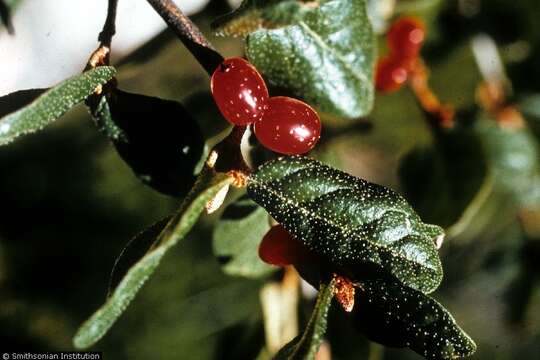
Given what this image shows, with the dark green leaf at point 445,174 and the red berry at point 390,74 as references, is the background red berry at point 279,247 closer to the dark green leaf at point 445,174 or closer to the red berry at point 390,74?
the dark green leaf at point 445,174

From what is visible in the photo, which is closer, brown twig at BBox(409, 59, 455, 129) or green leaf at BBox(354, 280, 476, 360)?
green leaf at BBox(354, 280, 476, 360)

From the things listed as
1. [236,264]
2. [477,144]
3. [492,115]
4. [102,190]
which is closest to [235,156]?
[236,264]

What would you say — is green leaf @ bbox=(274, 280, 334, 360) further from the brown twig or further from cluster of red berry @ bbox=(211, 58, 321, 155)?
the brown twig

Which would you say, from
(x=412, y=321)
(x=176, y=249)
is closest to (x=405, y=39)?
(x=412, y=321)

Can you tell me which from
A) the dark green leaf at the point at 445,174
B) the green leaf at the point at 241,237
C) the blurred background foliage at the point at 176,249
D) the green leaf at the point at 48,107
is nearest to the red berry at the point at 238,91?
the green leaf at the point at 48,107

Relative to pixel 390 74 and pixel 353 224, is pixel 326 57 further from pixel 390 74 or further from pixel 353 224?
pixel 390 74

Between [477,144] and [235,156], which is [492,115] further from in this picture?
[235,156]

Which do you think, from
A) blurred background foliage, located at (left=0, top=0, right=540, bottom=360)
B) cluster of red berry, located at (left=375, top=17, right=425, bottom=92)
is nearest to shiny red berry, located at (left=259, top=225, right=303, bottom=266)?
cluster of red berry, located at (left=375, top=17, right=425, bottom=92)
